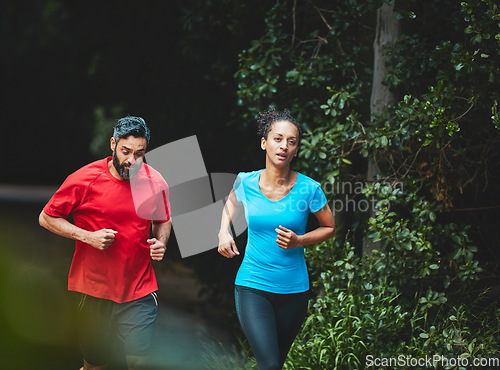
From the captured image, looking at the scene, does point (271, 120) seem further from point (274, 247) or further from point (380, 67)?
point (380, 67)

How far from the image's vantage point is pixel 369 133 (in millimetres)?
5633

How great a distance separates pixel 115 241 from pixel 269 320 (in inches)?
41.9

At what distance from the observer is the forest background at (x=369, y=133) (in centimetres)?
523

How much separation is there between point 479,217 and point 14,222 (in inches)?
392

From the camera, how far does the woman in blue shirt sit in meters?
4.04

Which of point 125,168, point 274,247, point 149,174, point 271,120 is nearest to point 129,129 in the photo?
point 125,168

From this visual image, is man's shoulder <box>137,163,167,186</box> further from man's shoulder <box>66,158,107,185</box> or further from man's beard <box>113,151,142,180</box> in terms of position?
man's shoulder <box>66,158,107,185</box>

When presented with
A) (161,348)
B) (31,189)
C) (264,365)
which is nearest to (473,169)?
(264,365)

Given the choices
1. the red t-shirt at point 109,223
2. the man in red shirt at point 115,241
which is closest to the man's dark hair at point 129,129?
the man in red shirt at point 115,241

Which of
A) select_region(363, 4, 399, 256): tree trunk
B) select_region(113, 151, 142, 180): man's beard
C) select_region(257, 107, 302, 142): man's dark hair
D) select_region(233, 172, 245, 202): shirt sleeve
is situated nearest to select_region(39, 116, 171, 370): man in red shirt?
select_region(113, 151, 142, 180): man's beard

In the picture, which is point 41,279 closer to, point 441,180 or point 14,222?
point 14,222

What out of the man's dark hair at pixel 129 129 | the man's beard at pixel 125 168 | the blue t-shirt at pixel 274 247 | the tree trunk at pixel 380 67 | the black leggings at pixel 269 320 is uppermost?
the tree trunk at pixel 380 67

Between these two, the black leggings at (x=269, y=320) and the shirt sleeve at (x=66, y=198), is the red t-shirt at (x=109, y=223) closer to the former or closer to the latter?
the shirt sleeve at (x=66, y=198)

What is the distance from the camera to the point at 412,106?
17.2 ft
